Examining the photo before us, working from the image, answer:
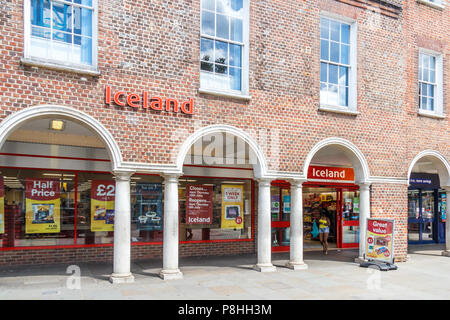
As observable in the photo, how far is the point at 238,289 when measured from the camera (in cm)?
826

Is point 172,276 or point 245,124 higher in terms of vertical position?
point 245,124

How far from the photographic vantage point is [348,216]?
15.4 m

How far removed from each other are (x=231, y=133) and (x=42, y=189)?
5562 mm

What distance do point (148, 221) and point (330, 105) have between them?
646cm

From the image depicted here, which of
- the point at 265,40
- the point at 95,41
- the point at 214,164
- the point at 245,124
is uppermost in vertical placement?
the point at 265,40

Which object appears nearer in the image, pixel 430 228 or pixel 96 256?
pixel 96 256

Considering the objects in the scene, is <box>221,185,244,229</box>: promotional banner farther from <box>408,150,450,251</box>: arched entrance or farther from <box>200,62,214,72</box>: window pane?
<box>408,150,450,251</box>: arched entrance

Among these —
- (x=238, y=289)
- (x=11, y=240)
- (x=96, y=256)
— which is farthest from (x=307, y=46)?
(x=11, y=240)

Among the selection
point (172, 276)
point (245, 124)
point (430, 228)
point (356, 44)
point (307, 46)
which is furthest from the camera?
point (430, 228)

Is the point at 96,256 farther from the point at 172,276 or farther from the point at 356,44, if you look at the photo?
the point at 356,44

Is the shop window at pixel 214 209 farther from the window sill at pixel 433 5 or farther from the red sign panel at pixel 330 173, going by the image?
the window sill at pixel 433 5

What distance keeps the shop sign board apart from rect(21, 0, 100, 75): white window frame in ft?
1.92

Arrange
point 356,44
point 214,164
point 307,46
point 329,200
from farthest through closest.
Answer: point 329,200
point 214,164
point 356,44
point 307,46

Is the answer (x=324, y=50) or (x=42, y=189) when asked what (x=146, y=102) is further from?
(x=324, y=50)
